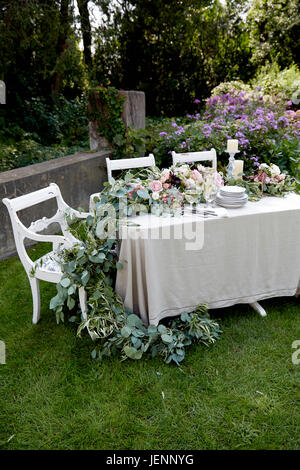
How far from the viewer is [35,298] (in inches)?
91.0

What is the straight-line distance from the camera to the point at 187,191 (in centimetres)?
230

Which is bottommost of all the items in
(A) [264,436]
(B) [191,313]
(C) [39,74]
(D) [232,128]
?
(A) [264,436]

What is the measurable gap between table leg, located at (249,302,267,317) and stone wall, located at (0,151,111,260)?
216 centimetres

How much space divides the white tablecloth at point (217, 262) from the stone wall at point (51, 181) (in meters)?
1.51

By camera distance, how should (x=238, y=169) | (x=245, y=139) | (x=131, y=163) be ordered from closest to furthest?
(x=238, y=169) → (x=131, y=163) → (x=245, y=139)

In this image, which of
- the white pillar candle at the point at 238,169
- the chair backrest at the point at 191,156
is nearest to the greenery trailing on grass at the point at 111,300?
Result: the white pillar candle at the point at 238,169

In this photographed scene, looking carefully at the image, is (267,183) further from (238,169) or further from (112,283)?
(112,283)

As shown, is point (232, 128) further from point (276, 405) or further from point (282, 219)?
point (276, 405)

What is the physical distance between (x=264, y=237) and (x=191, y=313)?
663 millimetres

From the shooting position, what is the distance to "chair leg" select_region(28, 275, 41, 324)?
226 centimetres

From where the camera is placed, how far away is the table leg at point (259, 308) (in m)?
2.40

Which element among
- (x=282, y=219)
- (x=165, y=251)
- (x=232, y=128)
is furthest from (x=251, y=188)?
(x=232, y=128)

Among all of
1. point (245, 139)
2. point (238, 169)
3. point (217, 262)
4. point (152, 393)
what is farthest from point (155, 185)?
point (245, 139)

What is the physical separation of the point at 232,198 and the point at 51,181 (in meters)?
Result: 2.01
